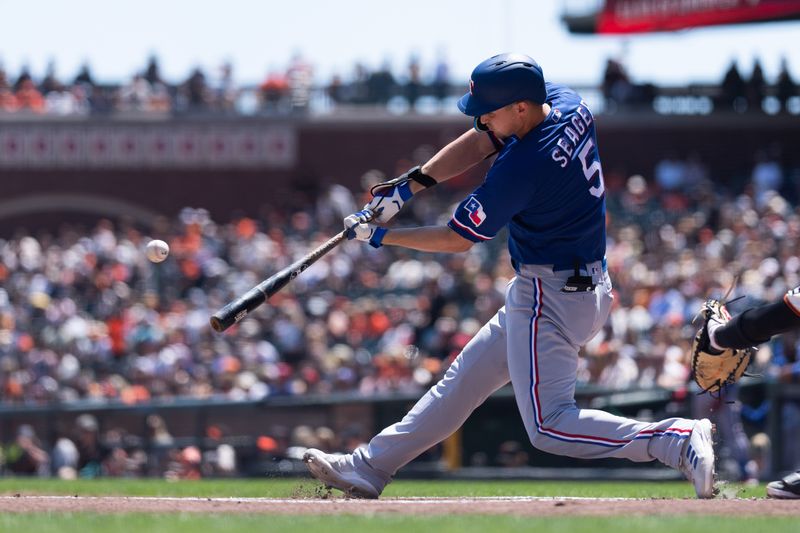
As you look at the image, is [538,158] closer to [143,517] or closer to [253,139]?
[143,517]

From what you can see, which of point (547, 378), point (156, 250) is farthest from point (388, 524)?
point (156, 250)

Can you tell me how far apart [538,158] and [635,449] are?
4.10 ft

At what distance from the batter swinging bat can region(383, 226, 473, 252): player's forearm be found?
0.30m

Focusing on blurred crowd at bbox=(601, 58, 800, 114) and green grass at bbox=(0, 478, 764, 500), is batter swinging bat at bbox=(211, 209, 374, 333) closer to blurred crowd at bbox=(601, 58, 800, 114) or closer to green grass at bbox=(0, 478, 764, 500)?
green grass at bbox=(0, 478, 764, 500)

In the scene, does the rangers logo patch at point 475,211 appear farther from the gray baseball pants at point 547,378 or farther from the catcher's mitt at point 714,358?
the catcher's mitt at point 714,358

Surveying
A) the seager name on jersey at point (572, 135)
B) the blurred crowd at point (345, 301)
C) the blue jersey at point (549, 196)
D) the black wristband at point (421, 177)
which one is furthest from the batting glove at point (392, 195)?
the blurred crowd at point (345, 301)

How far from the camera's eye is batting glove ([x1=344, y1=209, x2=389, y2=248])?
18.5ft

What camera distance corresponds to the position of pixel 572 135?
5.60 metres

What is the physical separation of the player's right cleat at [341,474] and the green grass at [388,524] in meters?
0.97

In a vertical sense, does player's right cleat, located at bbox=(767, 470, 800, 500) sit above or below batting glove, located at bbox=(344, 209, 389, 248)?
below

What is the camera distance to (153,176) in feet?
91.8

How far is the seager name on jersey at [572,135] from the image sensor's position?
5.51 meters

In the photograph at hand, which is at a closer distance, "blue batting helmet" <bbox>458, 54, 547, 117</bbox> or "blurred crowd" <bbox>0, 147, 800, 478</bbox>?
"blue batting helmet" <bbox>458, 54, 547, 117</bbox>

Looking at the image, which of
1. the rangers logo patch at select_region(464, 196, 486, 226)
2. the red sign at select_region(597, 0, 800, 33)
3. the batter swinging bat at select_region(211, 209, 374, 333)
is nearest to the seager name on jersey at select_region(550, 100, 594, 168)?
the rangers logo patch at select_region(464, 196, 486, 226)
